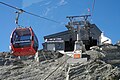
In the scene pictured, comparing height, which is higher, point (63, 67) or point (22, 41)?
point (22, 41)

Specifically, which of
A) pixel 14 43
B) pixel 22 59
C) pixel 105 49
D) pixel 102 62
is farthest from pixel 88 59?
pixel 22 59

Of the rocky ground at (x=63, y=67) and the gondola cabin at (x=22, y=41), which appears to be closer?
the rocky ground at (x=63, y=67)

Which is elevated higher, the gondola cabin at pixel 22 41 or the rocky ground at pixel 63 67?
the gondola cabin at pixel 22 41

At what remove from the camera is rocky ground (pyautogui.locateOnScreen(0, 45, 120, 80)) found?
1891 cm

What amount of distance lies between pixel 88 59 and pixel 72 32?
44.9 ft

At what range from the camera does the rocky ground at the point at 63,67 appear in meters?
18.9

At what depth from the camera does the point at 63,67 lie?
2036 cm

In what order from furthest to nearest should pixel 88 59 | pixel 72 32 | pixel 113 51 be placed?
1. pixel 72 32
2. pixel 113 51
3. pixel 88 59

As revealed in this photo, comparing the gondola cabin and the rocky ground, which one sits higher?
the gondola cabin

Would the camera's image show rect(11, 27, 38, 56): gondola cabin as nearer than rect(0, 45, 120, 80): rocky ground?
No

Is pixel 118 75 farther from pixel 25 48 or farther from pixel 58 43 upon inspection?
pixel 58 43

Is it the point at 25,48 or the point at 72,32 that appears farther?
the point at 72,32

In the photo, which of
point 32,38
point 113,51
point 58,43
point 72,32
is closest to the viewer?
point 32,38

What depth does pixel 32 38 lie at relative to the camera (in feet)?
64.5
